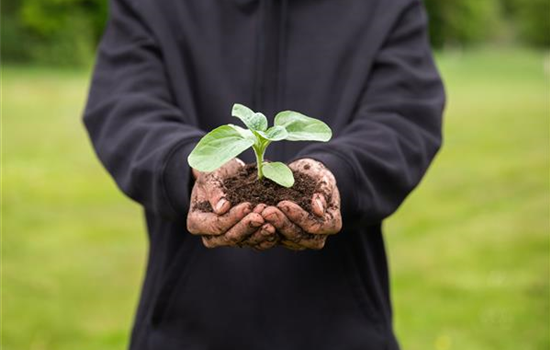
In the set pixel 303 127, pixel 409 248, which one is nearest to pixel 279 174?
pixel 303 127

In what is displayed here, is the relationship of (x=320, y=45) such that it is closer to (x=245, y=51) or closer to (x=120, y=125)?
(x=245, y=51)

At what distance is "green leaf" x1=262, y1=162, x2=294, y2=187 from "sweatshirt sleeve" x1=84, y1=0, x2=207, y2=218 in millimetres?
323

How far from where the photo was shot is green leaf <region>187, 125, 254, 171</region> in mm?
2197

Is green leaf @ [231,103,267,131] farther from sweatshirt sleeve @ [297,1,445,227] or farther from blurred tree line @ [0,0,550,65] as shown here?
blurred tree line @ [0,0,550,65]

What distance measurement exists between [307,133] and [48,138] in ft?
50.1

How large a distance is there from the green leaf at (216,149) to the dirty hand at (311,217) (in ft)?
0.57

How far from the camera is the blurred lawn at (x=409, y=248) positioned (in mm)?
6918

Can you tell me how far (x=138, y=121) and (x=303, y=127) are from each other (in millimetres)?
684

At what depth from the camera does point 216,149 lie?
7.32 feet

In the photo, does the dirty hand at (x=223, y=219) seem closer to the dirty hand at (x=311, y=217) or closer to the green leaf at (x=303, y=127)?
the dirty hand at (x=311, y=217)

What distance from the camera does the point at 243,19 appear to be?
3.04 m

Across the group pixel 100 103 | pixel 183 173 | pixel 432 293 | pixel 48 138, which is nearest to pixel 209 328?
pixel 183 173

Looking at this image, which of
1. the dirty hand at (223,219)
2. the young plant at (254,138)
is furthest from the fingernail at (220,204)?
the young plant at (254,138)

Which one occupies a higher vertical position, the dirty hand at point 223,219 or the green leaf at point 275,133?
the green leaf at point 275,133
